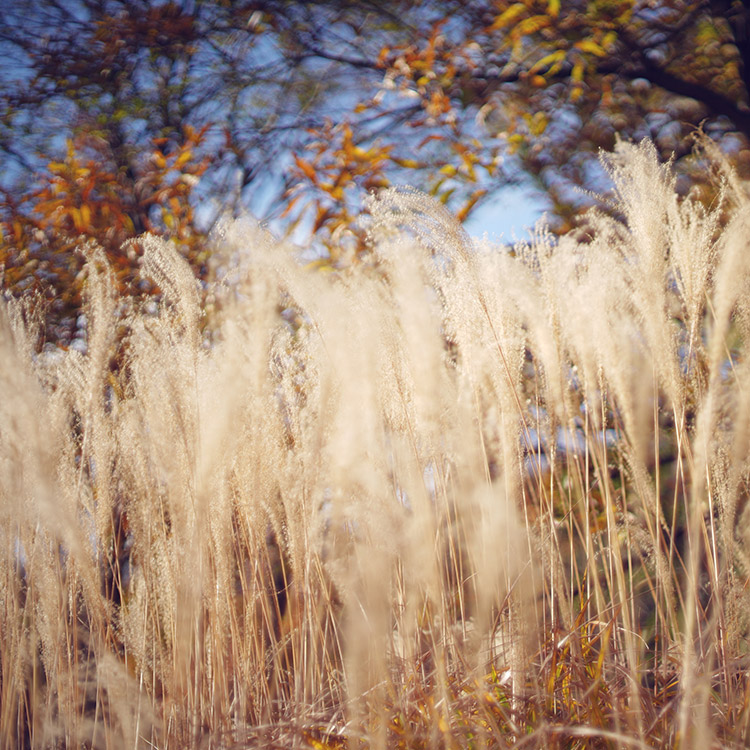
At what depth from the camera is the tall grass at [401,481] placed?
3.48 ft

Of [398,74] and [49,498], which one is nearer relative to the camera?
[49,498]

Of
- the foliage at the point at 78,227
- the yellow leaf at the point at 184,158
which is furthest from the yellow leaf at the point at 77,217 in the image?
the yellow leaf at the point at 184,158

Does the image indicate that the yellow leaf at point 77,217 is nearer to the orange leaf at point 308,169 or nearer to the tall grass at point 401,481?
the orange leaf at point 308,169

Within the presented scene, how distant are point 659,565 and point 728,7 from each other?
105 inches

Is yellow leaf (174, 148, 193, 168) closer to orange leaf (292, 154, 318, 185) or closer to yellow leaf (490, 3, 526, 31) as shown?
orange leaf (292, 154, 318, 185)

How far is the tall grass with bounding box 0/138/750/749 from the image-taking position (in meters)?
1.06

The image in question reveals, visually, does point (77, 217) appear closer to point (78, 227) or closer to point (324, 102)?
point (78, 227)

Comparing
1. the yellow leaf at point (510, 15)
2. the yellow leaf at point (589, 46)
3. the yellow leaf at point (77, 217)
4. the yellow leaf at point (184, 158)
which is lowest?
the yellow leaf at point (77, 217)

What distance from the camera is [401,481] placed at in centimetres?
139

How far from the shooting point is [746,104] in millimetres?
2713

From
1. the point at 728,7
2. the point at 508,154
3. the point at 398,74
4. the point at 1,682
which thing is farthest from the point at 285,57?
the point at 1,682

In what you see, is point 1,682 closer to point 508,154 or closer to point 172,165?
point 172,165

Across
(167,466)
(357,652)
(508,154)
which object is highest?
(508,154)

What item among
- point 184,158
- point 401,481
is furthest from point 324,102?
point 401,481
